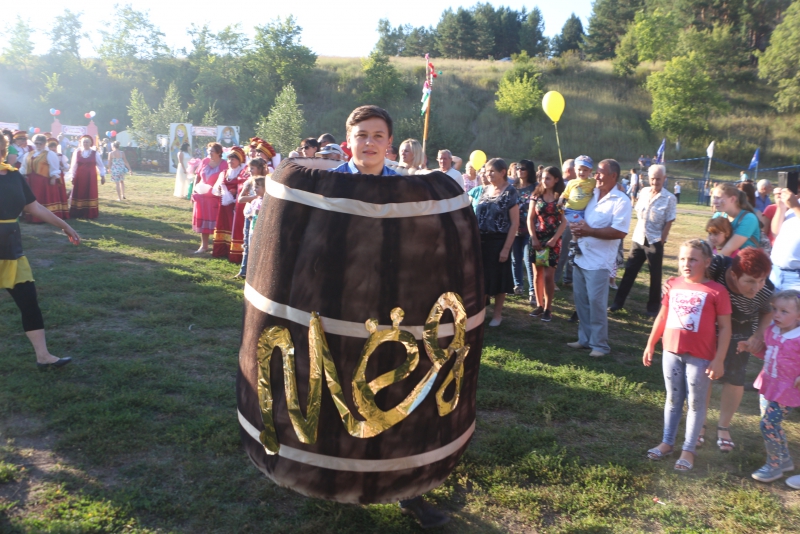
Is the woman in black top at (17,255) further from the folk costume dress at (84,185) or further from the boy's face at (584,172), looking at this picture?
the folk costume dress at (84,185)

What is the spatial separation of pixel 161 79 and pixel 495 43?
43.7 m

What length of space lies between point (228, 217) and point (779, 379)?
855 centimetres

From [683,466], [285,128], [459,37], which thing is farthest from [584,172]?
[459,37]

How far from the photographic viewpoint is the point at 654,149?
151 feet

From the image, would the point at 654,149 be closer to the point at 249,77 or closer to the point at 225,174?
the point at 249,77

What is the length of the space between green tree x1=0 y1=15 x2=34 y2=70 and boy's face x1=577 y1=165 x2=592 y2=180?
253 feet

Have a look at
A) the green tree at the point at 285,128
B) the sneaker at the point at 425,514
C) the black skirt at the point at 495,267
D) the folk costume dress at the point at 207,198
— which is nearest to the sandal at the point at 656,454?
the sneaker at the point at 425,514

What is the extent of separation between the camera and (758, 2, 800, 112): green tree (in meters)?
50.2

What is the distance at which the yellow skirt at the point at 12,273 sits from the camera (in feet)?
16.1

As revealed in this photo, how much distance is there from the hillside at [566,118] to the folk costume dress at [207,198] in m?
33.4

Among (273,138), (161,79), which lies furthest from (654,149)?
(161,79)

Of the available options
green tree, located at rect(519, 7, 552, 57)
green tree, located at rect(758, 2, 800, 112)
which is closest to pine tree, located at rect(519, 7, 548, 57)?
green tree, located at rect(519, 7, 552, 57)

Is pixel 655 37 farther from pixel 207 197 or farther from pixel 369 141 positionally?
pixel 369 141

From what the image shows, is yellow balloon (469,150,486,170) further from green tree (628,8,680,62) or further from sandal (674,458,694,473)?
green tree (628,8,680,62)
